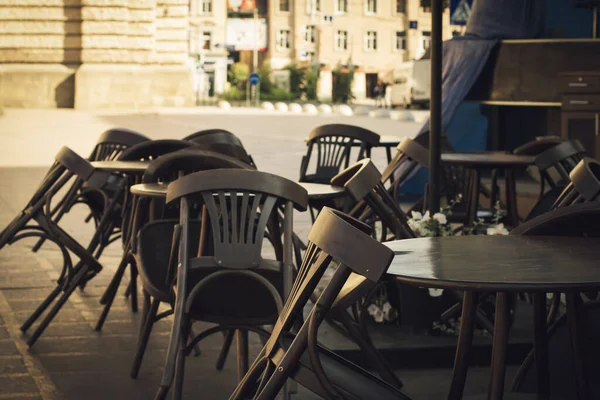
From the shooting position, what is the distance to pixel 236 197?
410 centimetres

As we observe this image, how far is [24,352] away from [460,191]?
4.13 meters

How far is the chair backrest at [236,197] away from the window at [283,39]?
236 feet

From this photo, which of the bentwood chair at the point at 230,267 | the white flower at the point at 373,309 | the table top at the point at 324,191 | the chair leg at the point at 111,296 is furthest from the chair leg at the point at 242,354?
the chair leg at the point at 111,296

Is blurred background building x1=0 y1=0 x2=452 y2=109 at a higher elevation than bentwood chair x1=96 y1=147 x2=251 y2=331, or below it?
higher

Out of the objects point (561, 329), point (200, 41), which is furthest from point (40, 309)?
point (200, 41)

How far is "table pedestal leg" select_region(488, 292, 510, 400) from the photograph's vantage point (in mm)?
3025

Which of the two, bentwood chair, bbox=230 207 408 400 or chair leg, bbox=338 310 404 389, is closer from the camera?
bentwood chair, bbox=230 207 408 400

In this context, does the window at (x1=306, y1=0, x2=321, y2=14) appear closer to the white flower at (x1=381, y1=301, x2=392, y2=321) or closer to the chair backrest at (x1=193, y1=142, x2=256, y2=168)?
the chair backrest at (x1=193, y1=142, x2=256, y2=168)

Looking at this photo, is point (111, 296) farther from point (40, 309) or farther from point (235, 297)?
point (235, 297)

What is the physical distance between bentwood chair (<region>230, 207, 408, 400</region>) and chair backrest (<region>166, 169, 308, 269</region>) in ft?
3.56

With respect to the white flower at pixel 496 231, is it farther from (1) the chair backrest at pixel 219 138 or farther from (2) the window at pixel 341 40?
(2) the window at pixel 341 40

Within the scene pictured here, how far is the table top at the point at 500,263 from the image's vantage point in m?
2.77

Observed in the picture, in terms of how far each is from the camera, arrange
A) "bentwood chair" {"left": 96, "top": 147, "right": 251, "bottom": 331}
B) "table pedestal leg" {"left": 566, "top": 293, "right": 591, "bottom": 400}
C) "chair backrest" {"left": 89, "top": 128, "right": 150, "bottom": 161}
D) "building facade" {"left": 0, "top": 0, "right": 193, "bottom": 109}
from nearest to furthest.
Answer: "table pedestal leg" {"left": 566, "top": 293, "right": 591, "bottom": 400}
"bentwood chair" {"left": 96, "top": 147, "right": 251, "bottom": 331}
"chair backrest" {"left": 89, "top": 128, "right": 150, "bottom": 161}
"building facade" {"left": 0, "top": 0, "right": 193, "bottom": 109}

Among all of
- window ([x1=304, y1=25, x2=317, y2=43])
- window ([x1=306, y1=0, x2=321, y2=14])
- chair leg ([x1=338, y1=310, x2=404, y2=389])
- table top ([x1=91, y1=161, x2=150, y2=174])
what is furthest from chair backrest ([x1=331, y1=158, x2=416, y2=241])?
window ([x1=306, y1=0, x2=321, y2=14])
